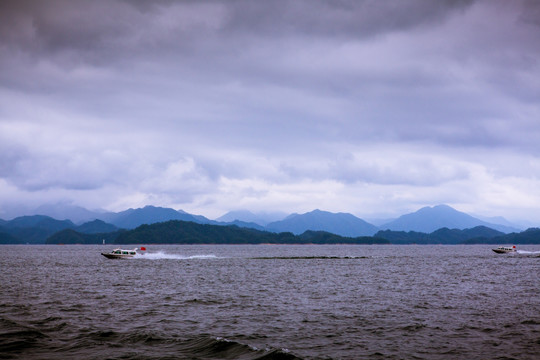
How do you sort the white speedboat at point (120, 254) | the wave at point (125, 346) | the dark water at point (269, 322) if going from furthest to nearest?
the white speedboat at point (120, 254), the dark water at point (269, 322), the wave at point (125, 346)

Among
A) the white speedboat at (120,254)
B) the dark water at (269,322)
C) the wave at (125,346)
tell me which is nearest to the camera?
the wave at (125,346)

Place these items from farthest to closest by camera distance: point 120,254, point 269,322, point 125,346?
point 120,254, point 269,322, point 125,346

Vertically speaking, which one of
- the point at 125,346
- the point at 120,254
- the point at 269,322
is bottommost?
the point at 269,322

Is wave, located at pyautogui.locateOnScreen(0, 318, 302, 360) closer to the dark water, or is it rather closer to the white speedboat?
the dark water

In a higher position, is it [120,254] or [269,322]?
[120,254]

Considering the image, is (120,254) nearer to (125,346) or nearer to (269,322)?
(269,322)

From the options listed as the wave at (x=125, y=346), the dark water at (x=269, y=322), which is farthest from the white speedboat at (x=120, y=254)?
the wave at (x=125, y=346)

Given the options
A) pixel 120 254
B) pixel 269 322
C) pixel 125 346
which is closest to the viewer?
pixel 125 346

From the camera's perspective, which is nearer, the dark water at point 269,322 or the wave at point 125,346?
the wave at point 125,346

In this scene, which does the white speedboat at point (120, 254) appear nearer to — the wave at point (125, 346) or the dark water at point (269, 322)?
the dark water at point (269, 322)

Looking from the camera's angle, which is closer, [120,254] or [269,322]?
[269,322]

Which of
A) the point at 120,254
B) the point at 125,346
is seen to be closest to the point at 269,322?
the point at 125,346

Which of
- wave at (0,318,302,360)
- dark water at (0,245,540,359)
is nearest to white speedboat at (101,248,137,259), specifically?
dark water at (0,245,540,359)

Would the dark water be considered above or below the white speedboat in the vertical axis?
below
